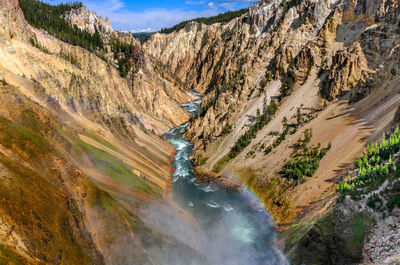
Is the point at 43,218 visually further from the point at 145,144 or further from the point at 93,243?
the point at 145,144

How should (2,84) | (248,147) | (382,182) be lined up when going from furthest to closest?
(248,147) < (2,84) < (382,182)

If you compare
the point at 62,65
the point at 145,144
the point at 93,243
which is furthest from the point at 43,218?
the point at 62,65

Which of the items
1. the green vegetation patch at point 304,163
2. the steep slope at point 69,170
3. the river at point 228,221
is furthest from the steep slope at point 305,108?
the steep slope at point 69,170

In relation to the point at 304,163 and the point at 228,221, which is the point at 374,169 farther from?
the point at 228,221

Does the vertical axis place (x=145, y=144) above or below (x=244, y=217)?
above

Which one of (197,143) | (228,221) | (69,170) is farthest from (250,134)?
(69,170)

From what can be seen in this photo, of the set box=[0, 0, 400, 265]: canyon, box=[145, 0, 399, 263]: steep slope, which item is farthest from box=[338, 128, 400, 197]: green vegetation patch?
box=[145, 0, 399, 263]: steep slope
